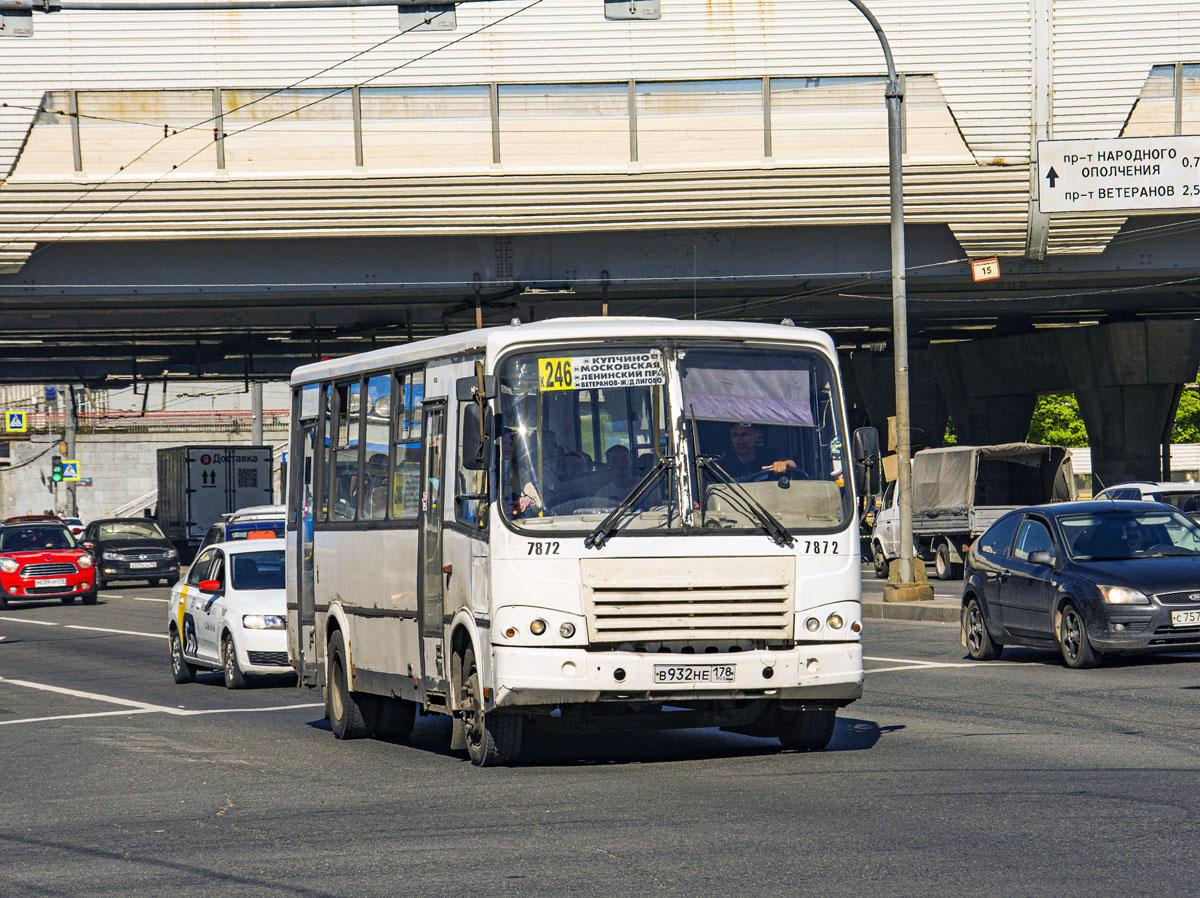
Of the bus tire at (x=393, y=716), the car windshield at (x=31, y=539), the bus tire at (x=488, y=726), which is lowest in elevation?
the bus tire at (x=393, y=716)

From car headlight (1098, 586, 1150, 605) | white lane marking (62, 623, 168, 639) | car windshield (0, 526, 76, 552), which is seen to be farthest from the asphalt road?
car windshield (0, 526, 76, 552)

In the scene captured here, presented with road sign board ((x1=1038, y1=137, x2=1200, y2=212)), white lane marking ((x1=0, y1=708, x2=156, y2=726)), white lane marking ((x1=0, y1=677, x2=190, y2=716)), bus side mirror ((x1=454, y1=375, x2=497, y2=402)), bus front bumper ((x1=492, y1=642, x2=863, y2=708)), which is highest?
road sign board ((x1=1038, y1=137, x2=1200, y2=212))

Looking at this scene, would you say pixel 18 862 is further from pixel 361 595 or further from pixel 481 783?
pixel 361 595

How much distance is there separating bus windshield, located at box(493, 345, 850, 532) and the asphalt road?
1514mm

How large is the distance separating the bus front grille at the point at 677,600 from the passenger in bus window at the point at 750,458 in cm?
56

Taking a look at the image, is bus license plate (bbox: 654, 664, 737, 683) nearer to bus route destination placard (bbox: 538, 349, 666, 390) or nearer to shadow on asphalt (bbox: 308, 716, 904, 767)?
shadow on asphalt (bbox: 308, 716, 904, 767)

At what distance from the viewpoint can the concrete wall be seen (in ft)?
302

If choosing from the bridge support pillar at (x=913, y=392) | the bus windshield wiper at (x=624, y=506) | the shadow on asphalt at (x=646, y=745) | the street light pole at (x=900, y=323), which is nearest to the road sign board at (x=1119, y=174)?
the street light pole at (x=900, y=323)

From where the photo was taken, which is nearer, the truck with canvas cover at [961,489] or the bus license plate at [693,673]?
the bus license plate at [693,673]

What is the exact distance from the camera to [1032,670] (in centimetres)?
1625

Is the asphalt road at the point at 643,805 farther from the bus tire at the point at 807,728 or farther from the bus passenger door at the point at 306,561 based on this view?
the bus passenger door at the point at 306,561

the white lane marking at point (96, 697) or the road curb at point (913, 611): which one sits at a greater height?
the road curb at point (913, 611)

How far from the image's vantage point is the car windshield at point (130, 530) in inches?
1815

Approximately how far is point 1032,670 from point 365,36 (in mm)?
19414
